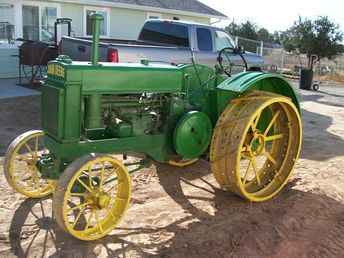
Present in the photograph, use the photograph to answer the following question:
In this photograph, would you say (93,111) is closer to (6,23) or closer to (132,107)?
(132,107)

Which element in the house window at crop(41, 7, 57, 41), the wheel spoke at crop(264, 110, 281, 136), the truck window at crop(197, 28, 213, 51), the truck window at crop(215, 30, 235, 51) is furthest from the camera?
the house window at crop(41, 7, 57, 41)

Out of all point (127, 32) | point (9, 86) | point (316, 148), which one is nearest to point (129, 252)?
point (316, 148)

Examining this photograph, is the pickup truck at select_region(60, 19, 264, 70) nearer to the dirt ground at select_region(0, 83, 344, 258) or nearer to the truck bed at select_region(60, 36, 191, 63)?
the truck bed at select_region(60, 36, 191, 63)

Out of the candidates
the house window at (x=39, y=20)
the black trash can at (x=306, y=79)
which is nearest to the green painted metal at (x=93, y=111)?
the house window at (x=39, y=20)

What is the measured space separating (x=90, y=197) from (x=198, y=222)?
3.58 feet

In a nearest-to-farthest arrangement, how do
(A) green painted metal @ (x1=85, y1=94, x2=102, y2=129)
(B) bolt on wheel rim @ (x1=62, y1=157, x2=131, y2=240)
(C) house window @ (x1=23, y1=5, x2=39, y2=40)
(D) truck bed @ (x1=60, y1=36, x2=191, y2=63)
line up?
(B) bolt on wheel rim @ (x1=62, y1=157, x2=131, y2=240)
(A) green painted metal @ (x1=85, y1=94, x2=102, y2=129)
(D) truck bed @ (x1=60, y1=36, x2=191, y2=63)
(C) house window @ (x1=23, y1=5, x2=39, y2=40)

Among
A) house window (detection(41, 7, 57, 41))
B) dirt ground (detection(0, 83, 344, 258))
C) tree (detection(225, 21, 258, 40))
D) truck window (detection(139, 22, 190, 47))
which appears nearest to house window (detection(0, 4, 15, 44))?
house window (detection(41, 7, 57, 41))

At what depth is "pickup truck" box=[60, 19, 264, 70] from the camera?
813 cm

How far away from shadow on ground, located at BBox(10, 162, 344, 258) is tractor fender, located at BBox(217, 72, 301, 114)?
112 centimetres

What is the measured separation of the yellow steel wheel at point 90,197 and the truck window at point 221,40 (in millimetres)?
7084

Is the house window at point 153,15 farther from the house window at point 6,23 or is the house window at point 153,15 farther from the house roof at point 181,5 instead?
the house window at point 6,23

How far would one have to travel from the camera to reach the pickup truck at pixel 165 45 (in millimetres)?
8133

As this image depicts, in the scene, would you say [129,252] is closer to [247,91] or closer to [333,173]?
[247,91]

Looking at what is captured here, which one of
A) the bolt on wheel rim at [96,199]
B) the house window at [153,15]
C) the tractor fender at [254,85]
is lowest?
the bolt on wheel rim at [96,199]
